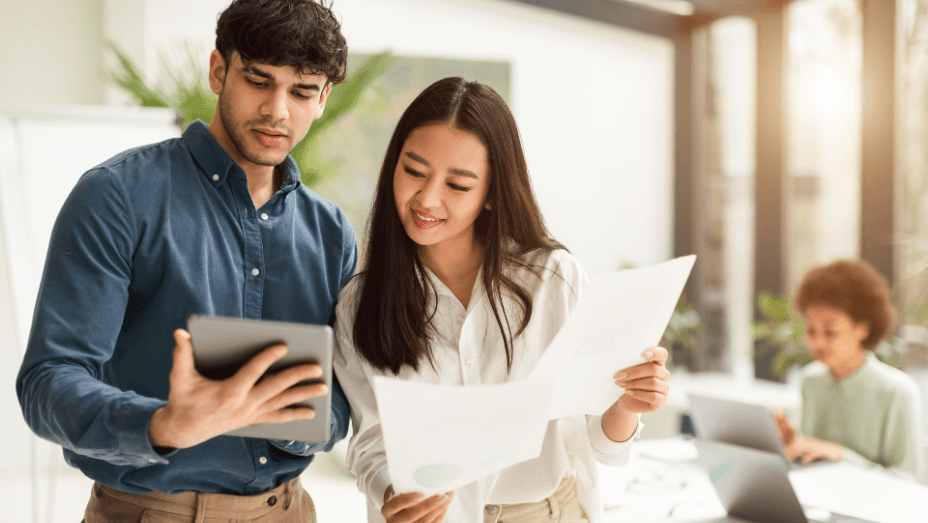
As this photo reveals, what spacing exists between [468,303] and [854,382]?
6.24ft

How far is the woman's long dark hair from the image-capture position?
1.33 meters

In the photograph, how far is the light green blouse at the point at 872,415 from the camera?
2482 mm

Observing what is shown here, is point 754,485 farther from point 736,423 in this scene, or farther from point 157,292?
point 157,292

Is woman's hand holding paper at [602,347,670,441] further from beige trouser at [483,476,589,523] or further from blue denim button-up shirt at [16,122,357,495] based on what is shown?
blue denim button-up shirt at [16,122,357,495]

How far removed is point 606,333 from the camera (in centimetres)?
107

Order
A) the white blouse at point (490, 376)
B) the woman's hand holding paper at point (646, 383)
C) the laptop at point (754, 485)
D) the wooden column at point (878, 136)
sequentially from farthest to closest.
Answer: the wooden column at point (878, 136)
the laptop at point (754, 485)
the white blouse at point (490, 376)
the woman's hand holding paper at point (646, 383)

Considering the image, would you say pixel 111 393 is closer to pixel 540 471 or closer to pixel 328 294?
pixel 328 294

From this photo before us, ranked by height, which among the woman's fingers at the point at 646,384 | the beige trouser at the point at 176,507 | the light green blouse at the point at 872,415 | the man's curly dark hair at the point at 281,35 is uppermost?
the man's curly dark hair at the point at 281,35

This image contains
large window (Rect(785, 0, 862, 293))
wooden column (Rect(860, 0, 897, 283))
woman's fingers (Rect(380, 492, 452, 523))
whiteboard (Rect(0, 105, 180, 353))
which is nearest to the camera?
woman's fingers (Rect(380, 492, 452, 523))

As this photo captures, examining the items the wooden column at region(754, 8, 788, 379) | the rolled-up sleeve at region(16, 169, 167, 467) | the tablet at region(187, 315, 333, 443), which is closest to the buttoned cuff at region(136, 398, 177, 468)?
the rolled-up sleeve at region(16, 169, 167, 467)

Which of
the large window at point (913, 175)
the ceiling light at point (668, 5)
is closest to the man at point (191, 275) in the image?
the large window at point (913, 175)

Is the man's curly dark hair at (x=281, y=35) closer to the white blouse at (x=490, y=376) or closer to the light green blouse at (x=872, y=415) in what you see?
the white blouse at (x=490, y=376)

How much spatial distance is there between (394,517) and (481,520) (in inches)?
8.1

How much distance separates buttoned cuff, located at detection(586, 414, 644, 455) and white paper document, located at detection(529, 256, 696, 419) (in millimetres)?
159
